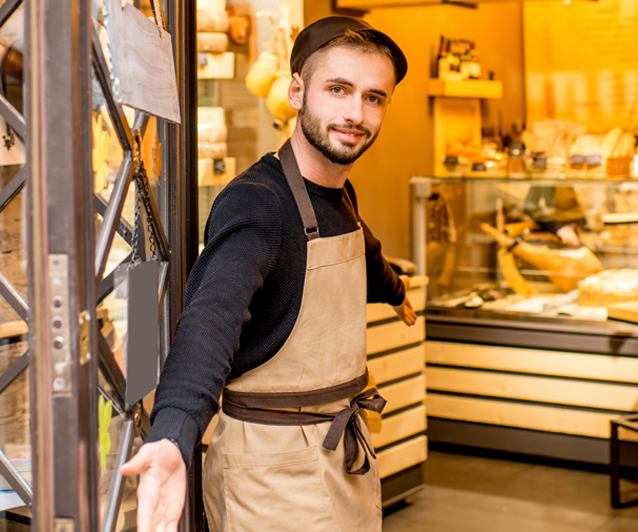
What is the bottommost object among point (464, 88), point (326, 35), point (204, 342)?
point (204, 342)

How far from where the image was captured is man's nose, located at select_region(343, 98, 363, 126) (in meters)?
1.67

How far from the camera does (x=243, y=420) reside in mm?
1674

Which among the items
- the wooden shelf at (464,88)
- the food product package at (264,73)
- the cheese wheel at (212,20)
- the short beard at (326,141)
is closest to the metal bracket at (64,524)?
the short beard at (326,141)

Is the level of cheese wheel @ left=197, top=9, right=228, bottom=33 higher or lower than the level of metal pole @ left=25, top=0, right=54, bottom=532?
higher

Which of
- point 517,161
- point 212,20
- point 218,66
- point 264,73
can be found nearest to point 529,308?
point 517,161

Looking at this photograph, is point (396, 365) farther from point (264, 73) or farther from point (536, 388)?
point (264, 73)

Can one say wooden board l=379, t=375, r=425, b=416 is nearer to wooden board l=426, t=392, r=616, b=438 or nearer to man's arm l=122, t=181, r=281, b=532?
wooden board l=426, t=392, r=616, b=438

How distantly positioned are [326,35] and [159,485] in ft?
3.41

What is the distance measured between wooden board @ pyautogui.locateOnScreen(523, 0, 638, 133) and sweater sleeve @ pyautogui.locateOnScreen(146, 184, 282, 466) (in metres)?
6.40

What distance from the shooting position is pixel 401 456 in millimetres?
3832

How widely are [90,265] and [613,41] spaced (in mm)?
7142

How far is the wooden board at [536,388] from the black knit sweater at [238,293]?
289 cm

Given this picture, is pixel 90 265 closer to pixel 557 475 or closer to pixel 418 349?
pixel 418 349

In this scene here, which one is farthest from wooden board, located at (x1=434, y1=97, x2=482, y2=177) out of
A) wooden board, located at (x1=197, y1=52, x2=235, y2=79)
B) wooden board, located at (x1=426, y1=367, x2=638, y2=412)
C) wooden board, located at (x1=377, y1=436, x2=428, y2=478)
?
wooden board, located at (x1=377, y1=436, x2=428, y2=478)
